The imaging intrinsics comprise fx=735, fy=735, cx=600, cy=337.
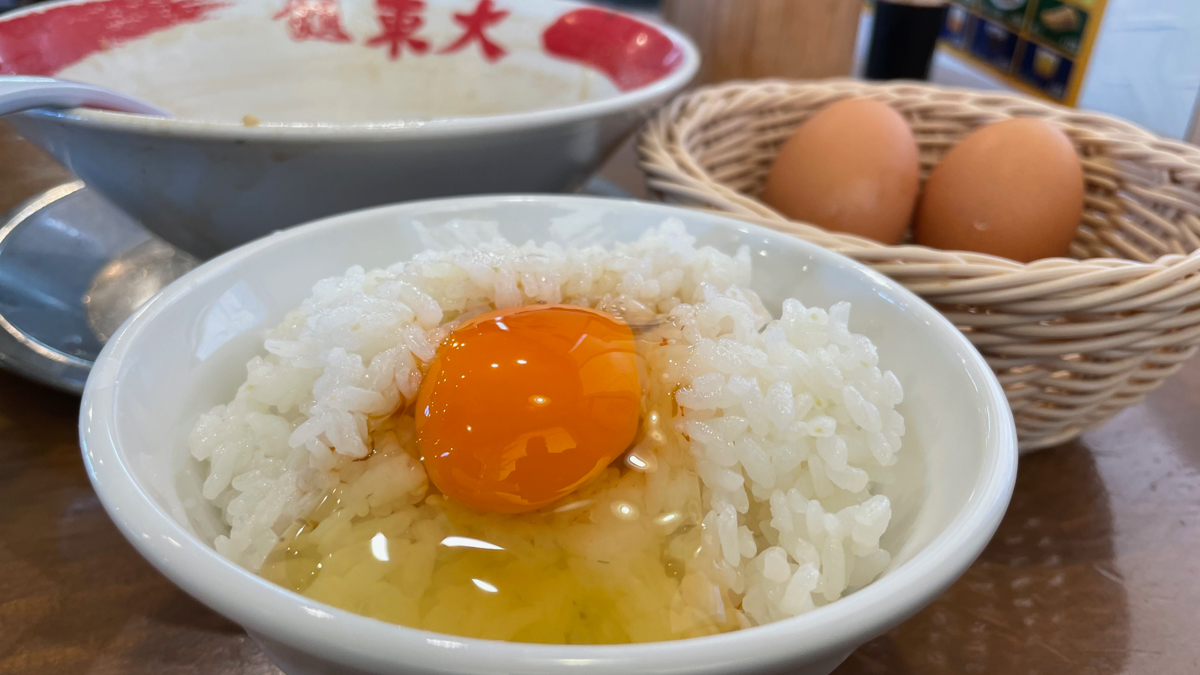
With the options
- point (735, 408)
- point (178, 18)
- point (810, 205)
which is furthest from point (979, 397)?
point (178, 18)

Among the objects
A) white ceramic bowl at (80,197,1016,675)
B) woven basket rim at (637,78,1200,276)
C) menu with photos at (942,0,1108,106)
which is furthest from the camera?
menu with photos at (942,0,1108,106)

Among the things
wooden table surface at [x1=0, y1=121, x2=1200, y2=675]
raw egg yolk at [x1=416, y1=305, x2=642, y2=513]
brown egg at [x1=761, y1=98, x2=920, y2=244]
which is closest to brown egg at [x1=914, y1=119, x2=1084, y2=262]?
brown egg at [x1=761, y1=98, x2=920, y2=244]

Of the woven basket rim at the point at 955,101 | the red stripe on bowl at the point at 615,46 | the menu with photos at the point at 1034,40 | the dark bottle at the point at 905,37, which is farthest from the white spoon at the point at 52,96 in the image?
the menu with photos at the point at 1034,40

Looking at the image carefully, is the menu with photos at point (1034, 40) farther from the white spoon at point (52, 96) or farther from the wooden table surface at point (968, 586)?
the white spoon at point (52, 96)

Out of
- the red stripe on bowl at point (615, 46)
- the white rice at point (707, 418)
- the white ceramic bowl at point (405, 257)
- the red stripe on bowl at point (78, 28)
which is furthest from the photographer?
the red stripe on bowl at point (615, 46)

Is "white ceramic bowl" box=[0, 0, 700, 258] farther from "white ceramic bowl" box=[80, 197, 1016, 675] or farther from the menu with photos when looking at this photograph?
the menu with photos

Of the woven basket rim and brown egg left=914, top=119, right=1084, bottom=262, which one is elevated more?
the woven basket rim
